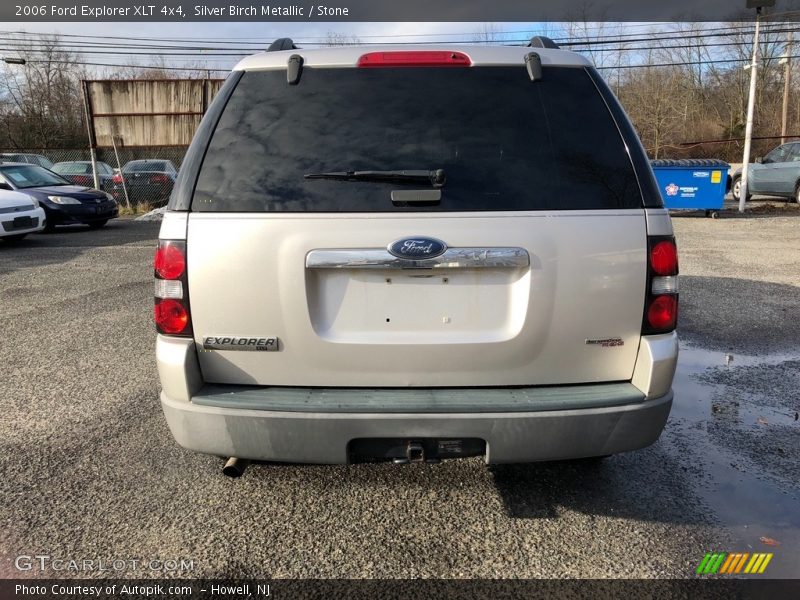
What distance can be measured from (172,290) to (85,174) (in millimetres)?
21111

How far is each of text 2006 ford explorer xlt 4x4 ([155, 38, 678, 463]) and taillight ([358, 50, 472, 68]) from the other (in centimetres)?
18

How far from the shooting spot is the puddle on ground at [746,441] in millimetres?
2721

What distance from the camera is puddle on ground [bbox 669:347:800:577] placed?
2721mm

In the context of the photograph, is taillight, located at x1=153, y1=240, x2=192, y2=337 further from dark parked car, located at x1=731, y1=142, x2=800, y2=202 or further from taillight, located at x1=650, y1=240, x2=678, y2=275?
dark parked car, located at x1=731, y1=142, x2=800, y2=202

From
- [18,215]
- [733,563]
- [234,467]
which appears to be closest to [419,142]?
[234,467]

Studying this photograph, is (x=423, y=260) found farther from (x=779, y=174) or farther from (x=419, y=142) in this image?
(x=779, y=174)

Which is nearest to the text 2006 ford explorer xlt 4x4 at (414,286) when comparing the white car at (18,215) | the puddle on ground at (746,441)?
the puddle on ground at (746,441)

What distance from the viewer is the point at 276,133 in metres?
2.46

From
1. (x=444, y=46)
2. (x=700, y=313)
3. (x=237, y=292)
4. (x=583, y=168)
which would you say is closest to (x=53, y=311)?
(x=237, y=292)

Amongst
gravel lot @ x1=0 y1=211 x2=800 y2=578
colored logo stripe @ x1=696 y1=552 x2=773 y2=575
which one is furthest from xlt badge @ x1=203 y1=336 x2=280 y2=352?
colored logo stripe @ x1=696 y1=552 x2=773 y2=575

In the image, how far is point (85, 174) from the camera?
20562 mm

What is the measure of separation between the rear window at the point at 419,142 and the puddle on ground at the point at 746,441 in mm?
1609

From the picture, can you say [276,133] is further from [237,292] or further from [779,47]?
[779,47]

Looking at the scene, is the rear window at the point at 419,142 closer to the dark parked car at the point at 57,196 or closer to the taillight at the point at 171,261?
the taillight at the point at 171,261
